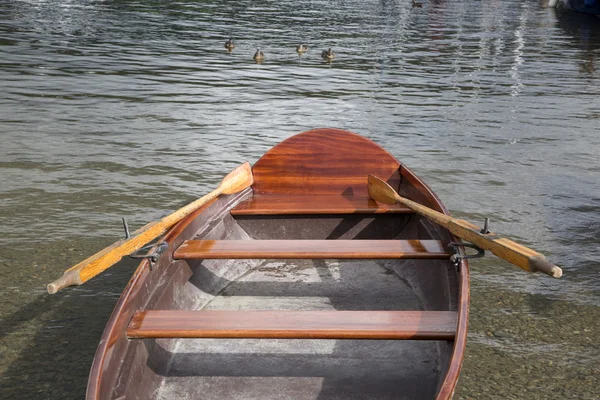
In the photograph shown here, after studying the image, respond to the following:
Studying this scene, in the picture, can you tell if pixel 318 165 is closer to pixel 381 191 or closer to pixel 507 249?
pixel 381 191

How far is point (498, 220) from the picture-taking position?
302 inches

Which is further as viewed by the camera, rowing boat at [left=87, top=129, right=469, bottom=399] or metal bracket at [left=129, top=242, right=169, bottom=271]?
metal bracket at [left=129, top=242, right=169, bottom=271]

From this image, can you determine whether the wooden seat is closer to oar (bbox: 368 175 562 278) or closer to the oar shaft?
oar (bbox: 368 175 562 278)

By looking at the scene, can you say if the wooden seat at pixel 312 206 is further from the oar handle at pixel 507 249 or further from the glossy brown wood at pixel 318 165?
the oar handle at pixel 507 249

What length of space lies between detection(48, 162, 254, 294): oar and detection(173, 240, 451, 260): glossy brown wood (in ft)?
0.74

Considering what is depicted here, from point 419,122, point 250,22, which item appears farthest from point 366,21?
point 419,122

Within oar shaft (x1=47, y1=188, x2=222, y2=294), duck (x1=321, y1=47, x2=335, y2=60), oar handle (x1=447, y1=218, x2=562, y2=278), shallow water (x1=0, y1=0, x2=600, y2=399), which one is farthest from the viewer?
duck (x1=321, y1=47, x2=335, y2=60)

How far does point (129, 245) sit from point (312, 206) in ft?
7.52

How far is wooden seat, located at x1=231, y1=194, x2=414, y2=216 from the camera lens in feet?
19.9

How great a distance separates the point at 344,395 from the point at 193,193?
498 cm

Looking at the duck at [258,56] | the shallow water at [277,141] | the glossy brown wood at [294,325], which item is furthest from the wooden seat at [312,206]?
the duck at [258,56]


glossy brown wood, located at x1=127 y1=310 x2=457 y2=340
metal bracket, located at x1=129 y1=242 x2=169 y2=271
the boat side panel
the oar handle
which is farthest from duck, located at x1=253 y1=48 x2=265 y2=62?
glossy brown wood, located at x1=127 y1=310 x2=457 y2=340

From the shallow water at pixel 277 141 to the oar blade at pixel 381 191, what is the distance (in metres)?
1.05

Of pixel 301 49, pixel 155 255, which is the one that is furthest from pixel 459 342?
pixel 301 49
